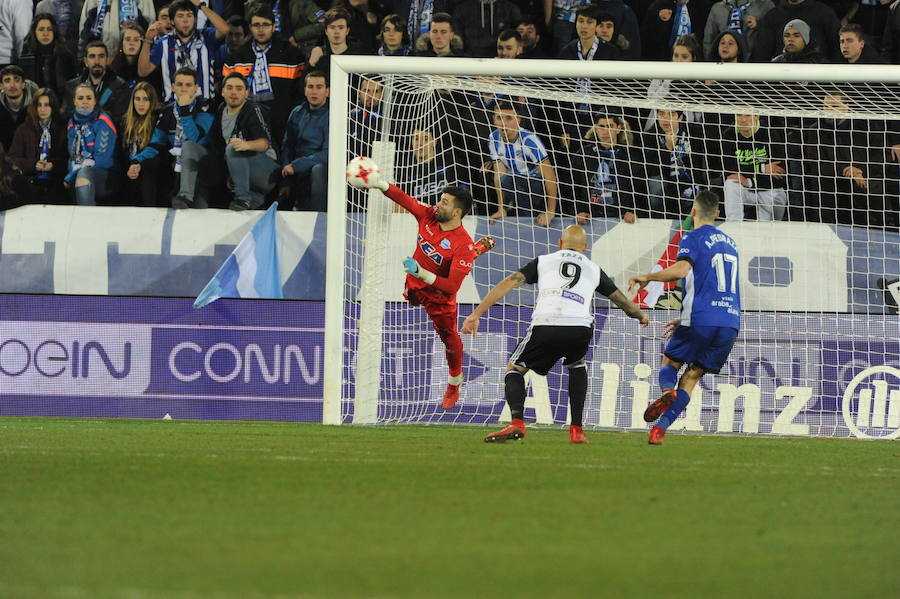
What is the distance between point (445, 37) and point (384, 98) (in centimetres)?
241

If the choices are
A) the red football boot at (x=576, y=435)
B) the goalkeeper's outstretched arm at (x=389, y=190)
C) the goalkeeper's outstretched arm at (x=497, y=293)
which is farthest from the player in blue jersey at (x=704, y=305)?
the goalkeeper's outstretched arm at (x=389, y=190)

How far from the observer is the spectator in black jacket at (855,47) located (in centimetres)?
1318

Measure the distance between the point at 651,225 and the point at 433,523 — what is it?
8.30 m

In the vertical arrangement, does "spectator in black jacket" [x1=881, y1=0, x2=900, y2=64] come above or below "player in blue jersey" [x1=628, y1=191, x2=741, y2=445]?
above

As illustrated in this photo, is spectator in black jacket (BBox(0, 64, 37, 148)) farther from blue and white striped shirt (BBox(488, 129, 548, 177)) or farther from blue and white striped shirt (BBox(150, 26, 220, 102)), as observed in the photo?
blue and white striped shirt (BBox(488, 129, 548, 177))

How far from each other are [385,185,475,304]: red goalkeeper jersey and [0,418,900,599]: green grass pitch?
8.41 feet

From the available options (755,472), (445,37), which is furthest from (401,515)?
(445,37)

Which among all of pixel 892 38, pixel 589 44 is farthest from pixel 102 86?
pixel 892 38

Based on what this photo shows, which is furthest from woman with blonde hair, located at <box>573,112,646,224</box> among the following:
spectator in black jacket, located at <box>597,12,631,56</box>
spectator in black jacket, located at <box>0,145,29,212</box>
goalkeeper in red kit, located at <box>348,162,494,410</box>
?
spectator in black jacket, located at <box>0,145,29,212</box>

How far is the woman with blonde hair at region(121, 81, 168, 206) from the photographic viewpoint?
14.3m

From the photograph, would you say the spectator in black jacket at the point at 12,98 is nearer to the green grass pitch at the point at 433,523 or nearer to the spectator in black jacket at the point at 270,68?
the spectator in black jacket at the point at 270,68

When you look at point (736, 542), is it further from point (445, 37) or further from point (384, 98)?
point (445, 37)

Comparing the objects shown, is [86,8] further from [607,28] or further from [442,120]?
[607,28]

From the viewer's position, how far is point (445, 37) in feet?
45.7
